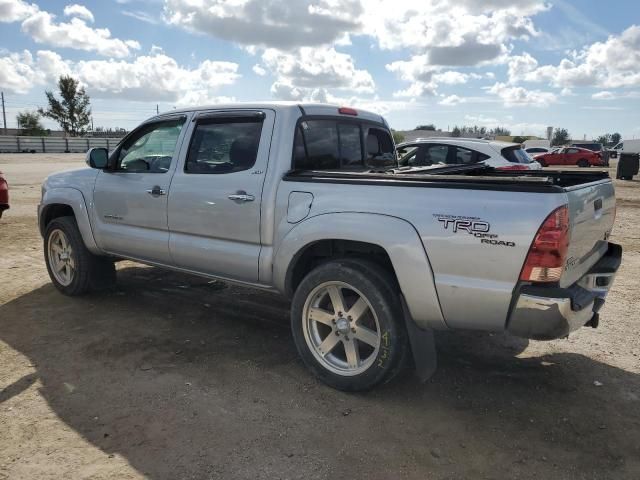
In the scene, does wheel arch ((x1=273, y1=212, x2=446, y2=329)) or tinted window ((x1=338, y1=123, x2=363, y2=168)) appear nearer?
wheel arch ((x1=273, y1=212, x2=446, y2=329))

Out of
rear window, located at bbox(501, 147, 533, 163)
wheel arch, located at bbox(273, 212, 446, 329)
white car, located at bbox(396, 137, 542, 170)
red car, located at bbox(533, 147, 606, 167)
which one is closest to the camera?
wheel arch, located at bbox(273, 212, 446, 329)

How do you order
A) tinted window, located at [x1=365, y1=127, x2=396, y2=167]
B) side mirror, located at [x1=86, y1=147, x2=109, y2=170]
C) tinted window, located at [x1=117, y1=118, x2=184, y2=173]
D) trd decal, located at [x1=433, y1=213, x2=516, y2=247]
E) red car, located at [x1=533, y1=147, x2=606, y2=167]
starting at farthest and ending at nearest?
red car, located at [x1=533, y1=147, x2=606, y2=167], side mirror, located at [x1=86, y1=147, x2=109, y2=170], tinted window, located at [x1=365, y1=127, x2=396, y2=167], tinted window, located at [x1=117, y1=118, x2=184, y2=173], trd decal, located at [x1=433, y1=213, x2=516, y2=247]

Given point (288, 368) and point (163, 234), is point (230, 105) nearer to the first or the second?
point (163, 234)

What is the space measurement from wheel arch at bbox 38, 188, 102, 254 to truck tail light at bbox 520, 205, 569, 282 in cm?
412

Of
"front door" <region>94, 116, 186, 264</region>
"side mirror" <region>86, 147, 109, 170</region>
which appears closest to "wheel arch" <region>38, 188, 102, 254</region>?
"front door" <region>94, 116, 186, 264</region>

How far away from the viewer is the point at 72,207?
5.30 meters

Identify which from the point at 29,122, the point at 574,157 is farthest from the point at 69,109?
the point at 574,157

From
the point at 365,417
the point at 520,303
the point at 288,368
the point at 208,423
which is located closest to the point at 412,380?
the point at 365,417

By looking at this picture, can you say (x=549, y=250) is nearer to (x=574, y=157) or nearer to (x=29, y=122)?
(x=574, y=157)

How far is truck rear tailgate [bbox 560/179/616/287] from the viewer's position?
2916mm

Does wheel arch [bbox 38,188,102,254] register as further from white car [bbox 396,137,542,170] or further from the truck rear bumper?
white car [bbox 396,137,542,170]

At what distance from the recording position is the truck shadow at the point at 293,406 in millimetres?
2809

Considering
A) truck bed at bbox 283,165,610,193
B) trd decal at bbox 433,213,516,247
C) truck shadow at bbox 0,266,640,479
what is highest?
truck bed at bbox 283,165,610,193

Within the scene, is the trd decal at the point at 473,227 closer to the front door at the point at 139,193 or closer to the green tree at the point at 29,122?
the front door at the point at 139,193
